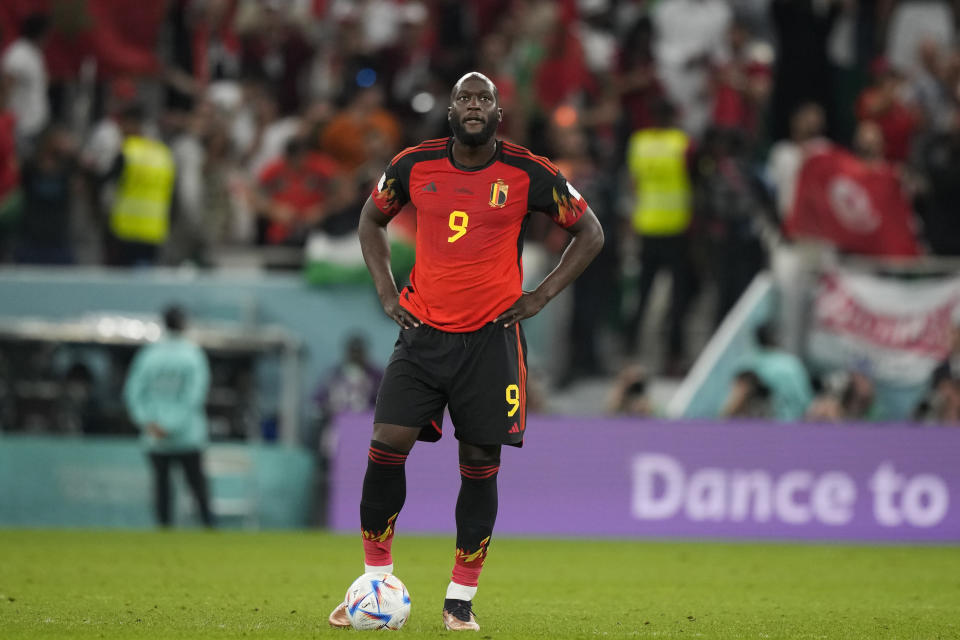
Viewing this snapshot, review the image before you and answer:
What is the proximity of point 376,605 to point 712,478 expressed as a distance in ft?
26.9

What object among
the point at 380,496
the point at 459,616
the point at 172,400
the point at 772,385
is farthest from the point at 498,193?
the point at 772,385

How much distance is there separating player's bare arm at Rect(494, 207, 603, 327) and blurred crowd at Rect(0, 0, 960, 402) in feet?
27.9

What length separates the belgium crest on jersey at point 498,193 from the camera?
7.23 m

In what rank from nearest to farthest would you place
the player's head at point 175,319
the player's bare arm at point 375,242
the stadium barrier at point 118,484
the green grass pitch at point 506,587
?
the green grass pitch at point 506,587 < the player's bare arm at point 375,242 < the player's head at point 175,319 < the stadium barrier at point 118,484

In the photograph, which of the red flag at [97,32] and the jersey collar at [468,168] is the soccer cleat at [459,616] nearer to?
the jersey collar at [468,168]

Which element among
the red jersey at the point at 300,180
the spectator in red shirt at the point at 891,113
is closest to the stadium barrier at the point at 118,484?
the red jersey at the point at 300,180

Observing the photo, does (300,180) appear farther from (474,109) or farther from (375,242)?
(474,109)

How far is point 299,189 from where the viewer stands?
58.3 feet

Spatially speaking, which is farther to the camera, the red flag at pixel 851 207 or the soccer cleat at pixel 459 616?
the red flag at pixel 851 207

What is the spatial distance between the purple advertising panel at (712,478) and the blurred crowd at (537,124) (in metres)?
2.15

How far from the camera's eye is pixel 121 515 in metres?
16.3

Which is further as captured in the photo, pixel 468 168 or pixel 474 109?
pixel 468 168

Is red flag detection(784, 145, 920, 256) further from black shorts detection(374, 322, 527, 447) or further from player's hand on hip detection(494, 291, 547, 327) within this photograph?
black shorts detection(374, 322, 527, 447)

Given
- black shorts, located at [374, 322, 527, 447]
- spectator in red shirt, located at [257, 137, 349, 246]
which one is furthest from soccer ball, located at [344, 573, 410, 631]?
spectator in red shirt, located at [257, 137, 349, 246]
